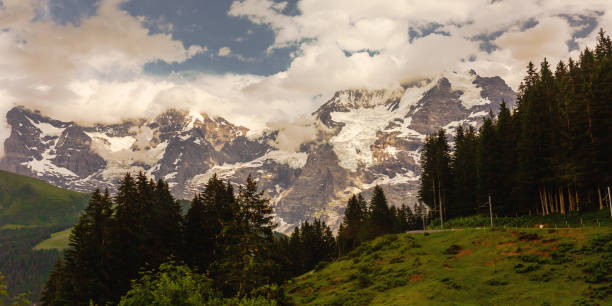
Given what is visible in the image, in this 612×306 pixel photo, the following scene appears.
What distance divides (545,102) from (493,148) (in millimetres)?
11877

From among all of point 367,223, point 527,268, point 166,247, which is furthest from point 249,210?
point 367,223

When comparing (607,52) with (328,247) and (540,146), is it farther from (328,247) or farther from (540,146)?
(328,247)

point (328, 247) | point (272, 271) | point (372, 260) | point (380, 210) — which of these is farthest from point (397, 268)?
point (328, 247)

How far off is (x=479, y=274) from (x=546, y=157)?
121 ft

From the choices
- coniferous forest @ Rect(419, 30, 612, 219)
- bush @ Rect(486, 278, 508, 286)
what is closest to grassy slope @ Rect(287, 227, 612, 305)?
bush @ Rect(486, 278, 508, 286)

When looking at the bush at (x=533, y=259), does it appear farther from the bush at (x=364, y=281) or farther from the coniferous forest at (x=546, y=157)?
the coniferous forest at (x=546, y=157)

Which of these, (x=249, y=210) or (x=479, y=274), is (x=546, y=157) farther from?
(x=249, y=210)

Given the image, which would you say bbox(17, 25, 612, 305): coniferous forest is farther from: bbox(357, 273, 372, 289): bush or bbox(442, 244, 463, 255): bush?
bbox(442, 244, 463, 255): bush

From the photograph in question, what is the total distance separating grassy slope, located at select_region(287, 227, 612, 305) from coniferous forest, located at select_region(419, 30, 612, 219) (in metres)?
18.1

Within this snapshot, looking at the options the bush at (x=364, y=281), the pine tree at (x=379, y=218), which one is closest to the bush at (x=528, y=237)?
the bush at (x=364, y=281)

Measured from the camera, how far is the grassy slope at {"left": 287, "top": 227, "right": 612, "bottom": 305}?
34.1 meters

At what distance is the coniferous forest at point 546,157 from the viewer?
59969 mm

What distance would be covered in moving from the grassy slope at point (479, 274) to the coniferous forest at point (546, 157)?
18.1 metres

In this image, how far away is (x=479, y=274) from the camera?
4075cm
